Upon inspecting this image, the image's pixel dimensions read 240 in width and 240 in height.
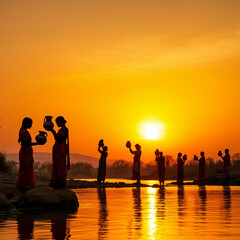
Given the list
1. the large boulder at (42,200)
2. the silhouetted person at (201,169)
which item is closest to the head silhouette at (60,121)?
the large boulder at (42,200)

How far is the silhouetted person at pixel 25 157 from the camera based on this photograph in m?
17.6

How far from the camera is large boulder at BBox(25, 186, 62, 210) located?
52.0 ft

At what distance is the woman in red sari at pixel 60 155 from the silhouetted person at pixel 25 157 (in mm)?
702

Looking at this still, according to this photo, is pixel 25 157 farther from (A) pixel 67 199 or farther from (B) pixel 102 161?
(B) pixel 102 161

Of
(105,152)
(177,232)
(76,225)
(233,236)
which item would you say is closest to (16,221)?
(76,225)

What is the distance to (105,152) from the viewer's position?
33.7 meters

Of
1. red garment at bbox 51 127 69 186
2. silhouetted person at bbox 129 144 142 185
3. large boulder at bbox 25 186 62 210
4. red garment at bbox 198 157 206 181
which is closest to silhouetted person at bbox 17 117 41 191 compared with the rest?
red garment at bbox 51 127 69 186

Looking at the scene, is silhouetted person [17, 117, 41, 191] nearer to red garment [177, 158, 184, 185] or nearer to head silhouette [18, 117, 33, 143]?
head silhouette [18, 117, 33, 143]

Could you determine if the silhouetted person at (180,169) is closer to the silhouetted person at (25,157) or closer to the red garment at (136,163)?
the red garment at (136,163)

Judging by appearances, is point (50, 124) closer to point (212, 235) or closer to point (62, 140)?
point (62, 140)

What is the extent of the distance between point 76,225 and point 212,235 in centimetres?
280

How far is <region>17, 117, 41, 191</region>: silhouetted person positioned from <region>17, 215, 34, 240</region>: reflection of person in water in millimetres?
3818

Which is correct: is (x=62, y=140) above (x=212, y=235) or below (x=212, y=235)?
above

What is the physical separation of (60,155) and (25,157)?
102 cm
